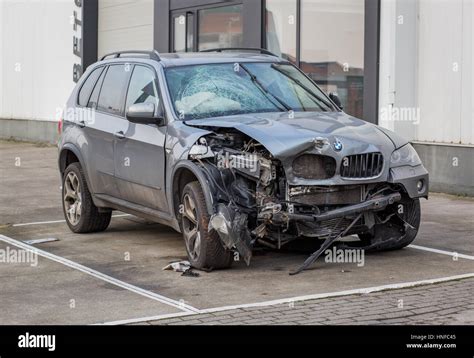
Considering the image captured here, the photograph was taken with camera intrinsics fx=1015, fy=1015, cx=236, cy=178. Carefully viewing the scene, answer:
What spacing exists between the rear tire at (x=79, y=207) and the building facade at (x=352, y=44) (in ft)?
18.2

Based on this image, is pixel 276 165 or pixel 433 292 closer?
pixel 433 292

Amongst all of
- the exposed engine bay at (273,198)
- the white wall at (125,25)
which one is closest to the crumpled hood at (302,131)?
the exposed engine bay at (273,198)

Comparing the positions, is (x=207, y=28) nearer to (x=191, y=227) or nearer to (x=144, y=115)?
(x=144, y=115)

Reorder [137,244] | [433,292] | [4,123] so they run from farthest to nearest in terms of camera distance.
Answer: [4,123] < [137,244] < [433,292]

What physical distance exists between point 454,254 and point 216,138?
265cm

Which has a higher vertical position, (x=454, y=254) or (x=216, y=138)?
(x=216, y=138)

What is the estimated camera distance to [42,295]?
832 centimetres

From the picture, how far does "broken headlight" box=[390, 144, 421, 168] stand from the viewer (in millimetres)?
9172

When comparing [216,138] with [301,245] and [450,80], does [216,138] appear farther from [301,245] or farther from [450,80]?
[450,80]

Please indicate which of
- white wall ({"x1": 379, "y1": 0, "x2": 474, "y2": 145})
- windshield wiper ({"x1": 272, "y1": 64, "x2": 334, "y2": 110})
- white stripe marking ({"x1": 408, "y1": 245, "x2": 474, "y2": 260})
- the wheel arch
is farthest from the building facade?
the wheel arch

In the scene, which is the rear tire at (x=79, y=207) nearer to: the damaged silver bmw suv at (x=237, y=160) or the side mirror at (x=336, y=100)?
the damaged silver bmw suv at (x=237, y=160)

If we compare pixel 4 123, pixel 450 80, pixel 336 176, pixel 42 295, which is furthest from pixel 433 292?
pixel 4 123
